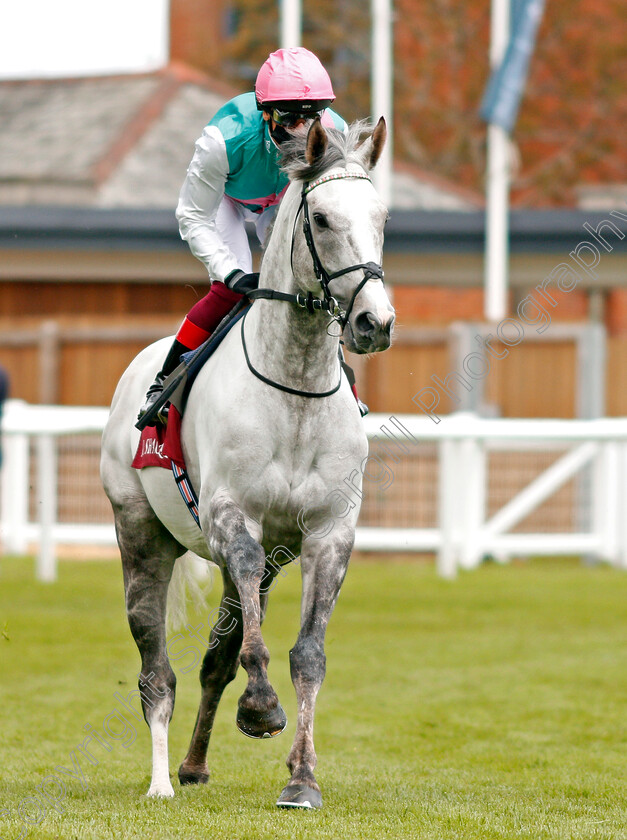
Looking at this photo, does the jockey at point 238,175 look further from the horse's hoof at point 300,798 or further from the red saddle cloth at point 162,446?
the horse's hoof at point 300,798

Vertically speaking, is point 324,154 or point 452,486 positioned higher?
point 324,154

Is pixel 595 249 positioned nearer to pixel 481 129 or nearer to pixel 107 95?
pixel 107 95

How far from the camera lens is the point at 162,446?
5.11 m

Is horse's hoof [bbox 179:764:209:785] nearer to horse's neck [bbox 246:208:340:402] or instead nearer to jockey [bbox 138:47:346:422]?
jockey [bbox 138:47:346:422]

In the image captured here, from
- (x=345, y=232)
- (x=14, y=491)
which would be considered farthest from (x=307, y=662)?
(x=14, y=491)

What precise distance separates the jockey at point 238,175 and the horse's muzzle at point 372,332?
0.86m

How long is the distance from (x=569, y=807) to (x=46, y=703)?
309 cm

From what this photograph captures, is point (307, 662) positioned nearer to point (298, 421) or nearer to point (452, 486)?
point (298, 421)

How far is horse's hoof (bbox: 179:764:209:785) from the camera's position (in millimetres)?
5055

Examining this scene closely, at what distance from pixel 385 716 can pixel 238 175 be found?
9.35 ft

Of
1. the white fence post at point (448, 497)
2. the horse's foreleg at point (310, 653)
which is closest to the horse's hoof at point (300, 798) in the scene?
the horse's foreleg at point (310, 653)

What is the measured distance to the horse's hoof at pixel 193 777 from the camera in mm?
5055

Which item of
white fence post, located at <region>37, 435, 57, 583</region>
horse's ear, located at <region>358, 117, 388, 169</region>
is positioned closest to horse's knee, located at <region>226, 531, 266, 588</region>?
horse's ear, located at <region>358, 117, 388, 169</region>

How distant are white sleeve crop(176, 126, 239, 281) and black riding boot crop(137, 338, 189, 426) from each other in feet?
1.09
